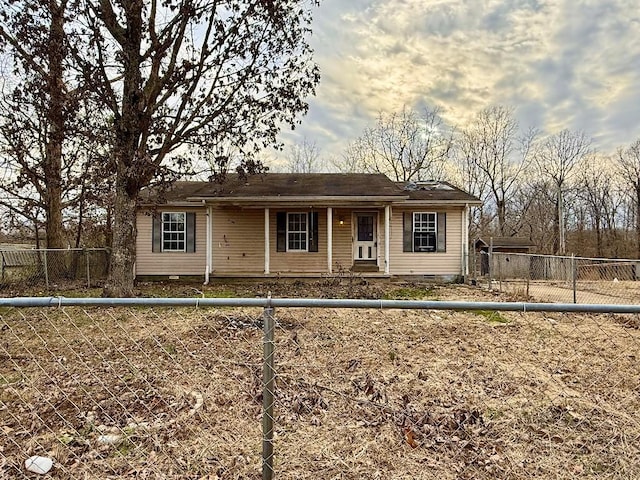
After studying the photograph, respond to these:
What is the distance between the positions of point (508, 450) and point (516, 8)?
46.9 feet

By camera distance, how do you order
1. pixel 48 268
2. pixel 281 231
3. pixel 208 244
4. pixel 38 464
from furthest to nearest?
pixel 281 231, pixel 208 244, pixel 48 268, pixel 38 464

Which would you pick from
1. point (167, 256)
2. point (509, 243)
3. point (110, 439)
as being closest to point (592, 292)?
point (110, 439)

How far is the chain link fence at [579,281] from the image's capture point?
29.9ft

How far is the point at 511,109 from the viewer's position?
30.6m

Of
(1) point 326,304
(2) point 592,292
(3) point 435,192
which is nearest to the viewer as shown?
(1) point 326,304

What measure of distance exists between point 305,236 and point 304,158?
63.7ft

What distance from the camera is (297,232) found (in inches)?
572

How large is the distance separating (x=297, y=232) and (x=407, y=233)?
13.2ft

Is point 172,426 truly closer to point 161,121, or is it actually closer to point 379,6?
point 161,121

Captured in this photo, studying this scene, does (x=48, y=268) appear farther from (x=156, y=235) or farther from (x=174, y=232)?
(x=174, y=232)

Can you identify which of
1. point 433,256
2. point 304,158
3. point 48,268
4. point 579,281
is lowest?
point 579,281

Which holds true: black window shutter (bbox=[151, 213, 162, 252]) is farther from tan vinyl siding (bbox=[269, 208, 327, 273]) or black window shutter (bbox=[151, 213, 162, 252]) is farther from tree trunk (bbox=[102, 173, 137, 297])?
tree trunk (bbox=[102, 173, 137, 297])

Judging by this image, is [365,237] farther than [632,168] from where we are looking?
No

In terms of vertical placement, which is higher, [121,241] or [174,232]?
[174,232]
